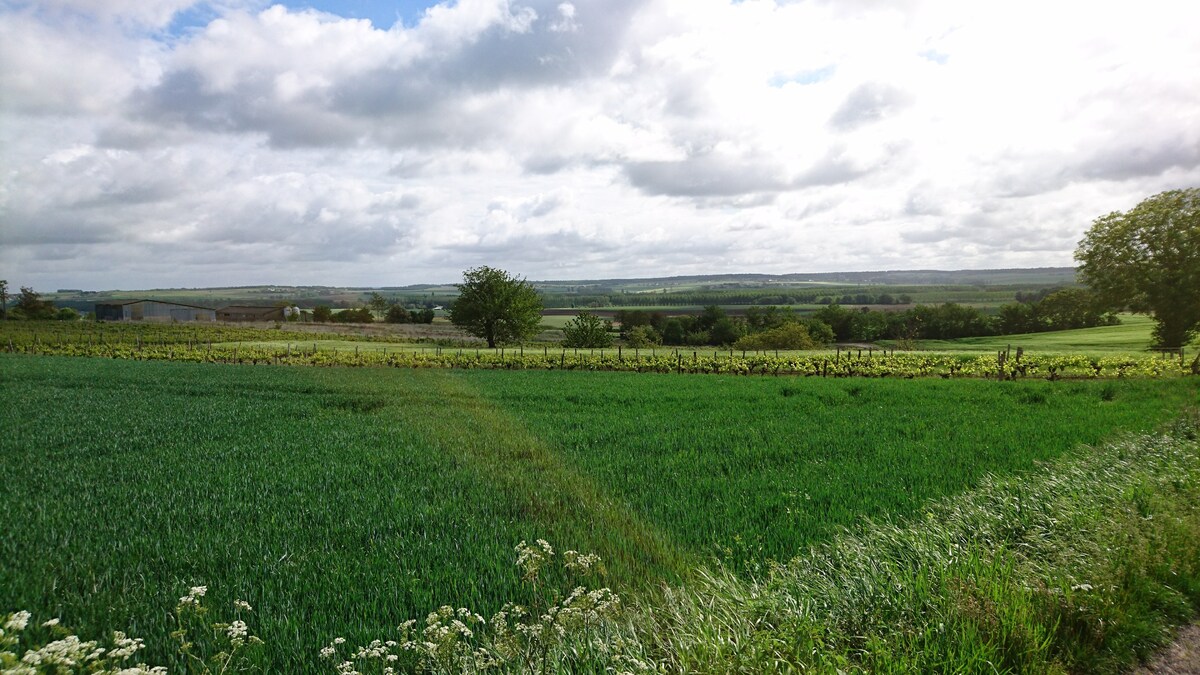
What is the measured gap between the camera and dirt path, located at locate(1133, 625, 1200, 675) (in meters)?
4.10

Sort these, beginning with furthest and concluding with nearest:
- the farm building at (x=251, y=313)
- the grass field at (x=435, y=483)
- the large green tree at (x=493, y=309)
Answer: the farm building at (x=251, y=313), the large green tree at (x=493, y=309), the grass field at (x=435, y=483)

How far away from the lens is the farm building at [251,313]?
76.6 meters

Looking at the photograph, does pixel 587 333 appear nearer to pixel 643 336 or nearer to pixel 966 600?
pixel 643 336

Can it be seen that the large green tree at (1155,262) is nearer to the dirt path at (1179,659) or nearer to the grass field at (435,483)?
the grass field at (435,483)

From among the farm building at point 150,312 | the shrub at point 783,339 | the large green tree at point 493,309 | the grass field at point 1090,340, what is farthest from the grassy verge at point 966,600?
the farm building at point 150,312

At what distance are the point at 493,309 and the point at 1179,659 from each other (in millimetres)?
60246

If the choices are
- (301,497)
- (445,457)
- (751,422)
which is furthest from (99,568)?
(751,422)

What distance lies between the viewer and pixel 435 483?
29.5 feet

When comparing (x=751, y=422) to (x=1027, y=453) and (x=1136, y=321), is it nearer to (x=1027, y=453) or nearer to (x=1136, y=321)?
(x=1027, y=453)

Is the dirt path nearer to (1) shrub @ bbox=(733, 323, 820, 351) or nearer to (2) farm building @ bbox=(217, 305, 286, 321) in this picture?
(1) shrub @ bbox=(733, 323, 820, 351)

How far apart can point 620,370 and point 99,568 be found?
2837cm

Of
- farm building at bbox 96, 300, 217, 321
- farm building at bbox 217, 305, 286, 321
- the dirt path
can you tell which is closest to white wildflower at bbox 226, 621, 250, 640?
the dirt path

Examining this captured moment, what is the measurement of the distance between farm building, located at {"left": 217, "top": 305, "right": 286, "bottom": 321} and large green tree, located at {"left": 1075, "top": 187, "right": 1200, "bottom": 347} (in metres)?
81.9

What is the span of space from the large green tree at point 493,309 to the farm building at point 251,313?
3061cm
